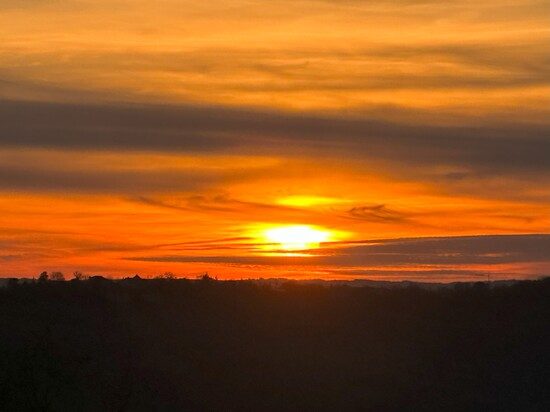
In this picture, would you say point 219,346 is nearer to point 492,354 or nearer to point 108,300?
point 108,300

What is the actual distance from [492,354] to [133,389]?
16.1m

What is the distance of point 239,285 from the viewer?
159 ft

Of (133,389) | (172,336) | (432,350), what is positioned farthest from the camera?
(432,350)

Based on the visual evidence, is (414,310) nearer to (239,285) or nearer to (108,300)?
(239,285)

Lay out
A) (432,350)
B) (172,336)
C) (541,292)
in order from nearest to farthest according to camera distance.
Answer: (172,336), (432,350), (541,292)

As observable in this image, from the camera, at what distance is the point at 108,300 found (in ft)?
141

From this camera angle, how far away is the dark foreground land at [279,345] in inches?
1524

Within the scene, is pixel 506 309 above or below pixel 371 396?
above

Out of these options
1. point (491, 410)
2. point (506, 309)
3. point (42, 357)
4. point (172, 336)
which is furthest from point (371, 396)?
point (42, 357)

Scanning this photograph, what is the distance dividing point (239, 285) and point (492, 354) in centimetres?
1006

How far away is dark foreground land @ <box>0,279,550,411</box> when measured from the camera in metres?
38.7

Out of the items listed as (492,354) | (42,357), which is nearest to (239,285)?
(492,354)

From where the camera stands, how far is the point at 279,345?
44.3m

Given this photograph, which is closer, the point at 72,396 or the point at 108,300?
the point at 72,396
